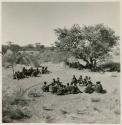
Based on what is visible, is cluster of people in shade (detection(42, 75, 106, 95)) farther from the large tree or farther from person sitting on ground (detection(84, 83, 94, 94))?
the large tree

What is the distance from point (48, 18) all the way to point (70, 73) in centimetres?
37

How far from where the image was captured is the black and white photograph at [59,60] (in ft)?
6.07

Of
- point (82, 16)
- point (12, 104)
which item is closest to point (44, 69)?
point (12, 104)

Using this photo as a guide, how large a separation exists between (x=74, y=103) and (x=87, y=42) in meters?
0.39

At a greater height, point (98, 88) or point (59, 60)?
point (59, 60)

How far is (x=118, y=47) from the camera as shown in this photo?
1.87 meters

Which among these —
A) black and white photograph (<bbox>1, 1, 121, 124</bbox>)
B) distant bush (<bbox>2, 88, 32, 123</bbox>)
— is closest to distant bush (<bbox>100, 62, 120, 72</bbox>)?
black and white photograph (<bbox>1, 1, 121, 124</bbox>)

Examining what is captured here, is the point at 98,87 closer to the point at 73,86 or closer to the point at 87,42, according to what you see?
the point at 73,86

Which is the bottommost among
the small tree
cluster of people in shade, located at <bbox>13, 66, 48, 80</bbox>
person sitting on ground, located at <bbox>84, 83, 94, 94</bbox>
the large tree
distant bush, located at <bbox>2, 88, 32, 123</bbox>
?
distant bush, located at <bbox>2, 88, 32, 123</bbox>

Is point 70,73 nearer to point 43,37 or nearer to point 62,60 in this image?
point 62,60

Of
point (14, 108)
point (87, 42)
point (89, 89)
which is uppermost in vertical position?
point (87, 42)

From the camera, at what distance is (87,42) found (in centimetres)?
191

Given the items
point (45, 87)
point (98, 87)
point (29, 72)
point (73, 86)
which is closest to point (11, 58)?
point (29, 72)

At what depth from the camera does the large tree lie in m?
1.89
